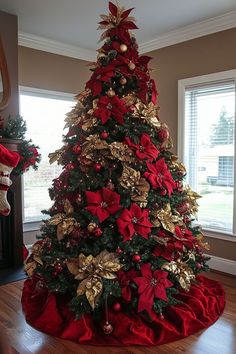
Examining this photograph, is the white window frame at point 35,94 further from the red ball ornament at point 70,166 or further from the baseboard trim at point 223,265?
the baseboard trim at point 223,265

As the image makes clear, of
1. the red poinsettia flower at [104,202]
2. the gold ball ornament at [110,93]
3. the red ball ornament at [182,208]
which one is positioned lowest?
the red ball ornament at [182,208]

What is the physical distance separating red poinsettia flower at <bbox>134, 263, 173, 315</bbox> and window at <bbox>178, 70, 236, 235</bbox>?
1.45m

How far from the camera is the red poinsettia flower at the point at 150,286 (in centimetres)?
215

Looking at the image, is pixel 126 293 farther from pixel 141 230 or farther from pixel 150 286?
pixel 141 230

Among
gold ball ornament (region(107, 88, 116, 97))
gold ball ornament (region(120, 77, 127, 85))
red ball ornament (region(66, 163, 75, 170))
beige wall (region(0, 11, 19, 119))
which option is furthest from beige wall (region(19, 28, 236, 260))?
red ball ornament (region(66, 163, 75, 170))

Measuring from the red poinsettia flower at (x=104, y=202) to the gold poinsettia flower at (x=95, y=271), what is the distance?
0.87 feet

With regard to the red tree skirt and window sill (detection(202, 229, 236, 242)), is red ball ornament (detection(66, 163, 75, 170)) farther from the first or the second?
window sill (detection(202, 229, 236, 242))

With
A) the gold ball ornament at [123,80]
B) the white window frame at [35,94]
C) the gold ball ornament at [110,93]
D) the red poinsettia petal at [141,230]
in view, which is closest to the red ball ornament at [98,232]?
the red poinsettia petal at [141,230]

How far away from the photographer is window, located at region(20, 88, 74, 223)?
157 inches

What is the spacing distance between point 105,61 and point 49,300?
5.76 ft

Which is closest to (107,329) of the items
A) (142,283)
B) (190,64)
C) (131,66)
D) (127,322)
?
(127,322)

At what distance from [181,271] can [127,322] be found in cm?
51

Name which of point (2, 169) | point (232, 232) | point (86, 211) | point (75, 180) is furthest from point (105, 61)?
point (232, 232)

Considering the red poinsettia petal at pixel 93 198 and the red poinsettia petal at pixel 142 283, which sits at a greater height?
the red poinsettia petal at pixel 93 198
